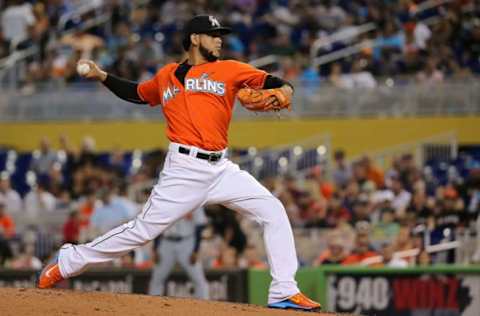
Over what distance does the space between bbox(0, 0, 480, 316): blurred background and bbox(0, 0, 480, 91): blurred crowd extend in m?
0.04

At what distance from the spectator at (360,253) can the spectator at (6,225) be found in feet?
16.2

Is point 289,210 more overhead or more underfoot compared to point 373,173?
more underfoot

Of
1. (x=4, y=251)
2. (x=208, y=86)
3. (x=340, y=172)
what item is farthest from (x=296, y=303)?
(x=340, y=172)

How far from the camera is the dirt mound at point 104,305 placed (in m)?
9.44

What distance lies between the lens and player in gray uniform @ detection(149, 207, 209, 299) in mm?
15445

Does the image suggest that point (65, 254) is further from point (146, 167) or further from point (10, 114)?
point (10, 114)

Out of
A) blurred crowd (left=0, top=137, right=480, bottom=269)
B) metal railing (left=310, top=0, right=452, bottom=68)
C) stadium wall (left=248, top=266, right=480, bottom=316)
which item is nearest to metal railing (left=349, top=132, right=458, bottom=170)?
blurred crowd (left=0, top=137, right=480, bottom=269)

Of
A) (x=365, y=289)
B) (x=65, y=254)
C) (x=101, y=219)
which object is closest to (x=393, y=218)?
(x=365, y=289)

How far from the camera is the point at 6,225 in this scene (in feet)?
60.7

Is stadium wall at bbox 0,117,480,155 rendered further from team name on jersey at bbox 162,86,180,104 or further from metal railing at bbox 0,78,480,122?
team name on jersey at bbox 162,86,180,104

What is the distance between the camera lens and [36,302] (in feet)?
31.7

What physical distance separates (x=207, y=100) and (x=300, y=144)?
39.0ft

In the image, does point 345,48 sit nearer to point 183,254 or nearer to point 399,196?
point 399,196

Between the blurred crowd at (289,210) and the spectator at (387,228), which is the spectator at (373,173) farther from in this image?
the spectator at (387,228)
